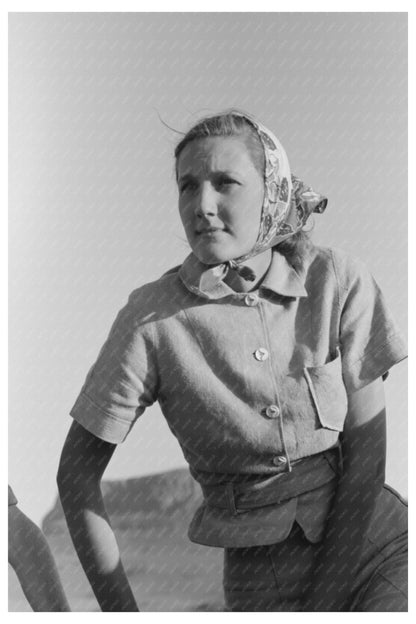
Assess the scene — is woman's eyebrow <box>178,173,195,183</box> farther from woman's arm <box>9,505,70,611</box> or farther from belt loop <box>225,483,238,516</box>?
woman's arm <box>9,505,70,611</box>

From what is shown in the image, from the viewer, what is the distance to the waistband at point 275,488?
4.67 ft

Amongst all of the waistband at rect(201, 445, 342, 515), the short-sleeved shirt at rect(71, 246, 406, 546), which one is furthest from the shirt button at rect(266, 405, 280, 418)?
the waistband at rect(201, 445, 342, 515)

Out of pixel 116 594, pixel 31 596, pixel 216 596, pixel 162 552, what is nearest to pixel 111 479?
pixel 162 552

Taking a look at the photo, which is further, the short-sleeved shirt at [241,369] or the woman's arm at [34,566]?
the woman's arm at [34,566]

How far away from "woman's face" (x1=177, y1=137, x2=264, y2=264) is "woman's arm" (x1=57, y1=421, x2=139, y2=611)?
0.41 metres

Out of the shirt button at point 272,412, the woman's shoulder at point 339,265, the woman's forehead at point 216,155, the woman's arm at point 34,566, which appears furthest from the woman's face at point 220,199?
the woman's arm at point 34,566

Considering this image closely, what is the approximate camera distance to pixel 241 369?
1422 millimetres

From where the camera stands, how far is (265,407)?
1.41m

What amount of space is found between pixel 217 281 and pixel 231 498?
0.40 m

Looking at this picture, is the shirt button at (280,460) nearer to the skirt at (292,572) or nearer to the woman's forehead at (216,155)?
the skirt at (292,572)

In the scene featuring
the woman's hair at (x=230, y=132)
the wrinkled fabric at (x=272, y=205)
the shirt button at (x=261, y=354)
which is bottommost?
the shirt button at (x=261, y=354)

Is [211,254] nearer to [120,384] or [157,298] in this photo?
[157,298]

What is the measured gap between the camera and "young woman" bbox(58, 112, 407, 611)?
1414mm

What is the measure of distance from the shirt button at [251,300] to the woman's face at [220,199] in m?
0.08
